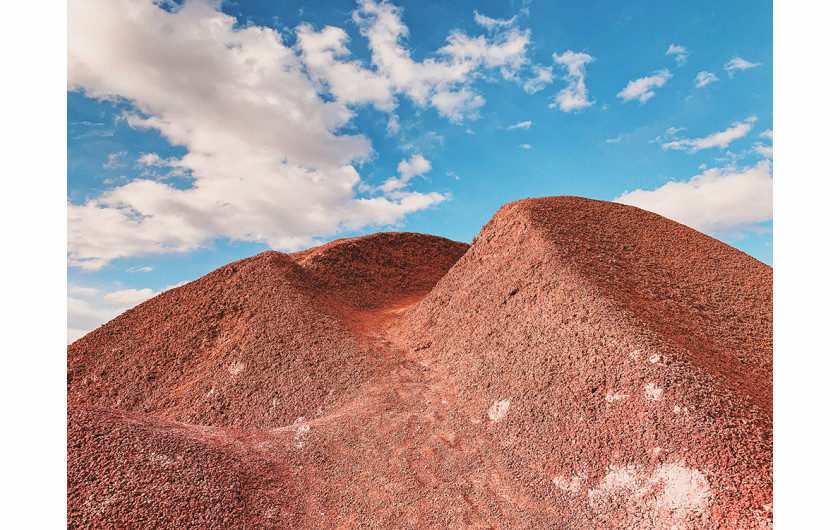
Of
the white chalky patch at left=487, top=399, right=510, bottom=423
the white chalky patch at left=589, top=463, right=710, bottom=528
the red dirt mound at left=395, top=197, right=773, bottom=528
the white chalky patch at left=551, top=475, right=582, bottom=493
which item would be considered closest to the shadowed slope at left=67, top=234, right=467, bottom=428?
the red dirt mound at left=395, top=197, right=773, bottom=528

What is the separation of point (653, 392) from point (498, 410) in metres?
2.84

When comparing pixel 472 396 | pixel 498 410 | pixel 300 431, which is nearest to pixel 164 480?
pixel 300 431

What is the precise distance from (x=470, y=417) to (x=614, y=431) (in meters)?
2.77

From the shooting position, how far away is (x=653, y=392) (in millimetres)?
7227

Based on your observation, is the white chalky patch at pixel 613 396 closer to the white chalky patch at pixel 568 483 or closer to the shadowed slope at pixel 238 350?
the white chalky patch at pixel 568 483

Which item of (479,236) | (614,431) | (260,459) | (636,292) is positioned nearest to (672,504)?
(614,431)

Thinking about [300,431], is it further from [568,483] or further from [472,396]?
[568,483]

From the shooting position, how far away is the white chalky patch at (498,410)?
8.38 m

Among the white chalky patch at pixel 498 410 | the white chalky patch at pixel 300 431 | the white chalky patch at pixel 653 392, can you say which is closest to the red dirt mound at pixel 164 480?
the white chalky patch at pixel 300 431

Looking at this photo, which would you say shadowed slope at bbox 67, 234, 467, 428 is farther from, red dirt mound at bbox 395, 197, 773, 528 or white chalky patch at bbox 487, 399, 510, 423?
white chalky patch at bbox 487, 399, 510, 423

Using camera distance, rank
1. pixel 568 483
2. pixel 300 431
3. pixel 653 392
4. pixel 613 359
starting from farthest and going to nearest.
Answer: pixel 300 431 < pixel 613 359 < pixel 653 392 < pixel 568 483

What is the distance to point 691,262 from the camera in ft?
40.3

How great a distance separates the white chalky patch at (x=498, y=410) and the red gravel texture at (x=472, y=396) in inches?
1.1

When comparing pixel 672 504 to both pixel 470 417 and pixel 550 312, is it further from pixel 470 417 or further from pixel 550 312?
pixel 550 312
